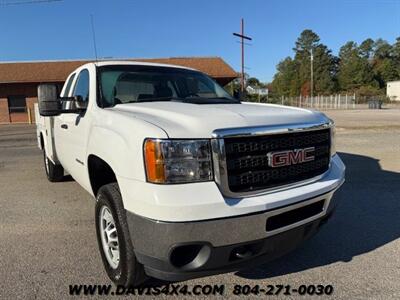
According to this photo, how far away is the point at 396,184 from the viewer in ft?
20.1

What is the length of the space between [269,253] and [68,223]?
2870mm

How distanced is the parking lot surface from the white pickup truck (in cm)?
47

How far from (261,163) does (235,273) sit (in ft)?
3.92

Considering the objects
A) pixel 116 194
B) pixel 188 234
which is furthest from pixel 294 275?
pixel 116 194

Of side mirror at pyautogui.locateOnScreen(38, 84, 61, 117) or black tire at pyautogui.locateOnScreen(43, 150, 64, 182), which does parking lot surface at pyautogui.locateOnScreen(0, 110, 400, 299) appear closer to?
black tire at pyautogui.locateOnScreen(43, 150, 64, 182)

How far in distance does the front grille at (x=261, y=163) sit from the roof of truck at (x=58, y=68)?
2692 cm

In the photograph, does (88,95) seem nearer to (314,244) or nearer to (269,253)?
(269,253)

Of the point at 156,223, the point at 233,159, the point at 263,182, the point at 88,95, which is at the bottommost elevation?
the point at 156,223

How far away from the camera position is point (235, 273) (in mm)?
3207

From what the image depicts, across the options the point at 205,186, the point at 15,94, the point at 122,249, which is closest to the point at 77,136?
the point at 122,249

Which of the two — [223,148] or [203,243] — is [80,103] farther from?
[203,243]

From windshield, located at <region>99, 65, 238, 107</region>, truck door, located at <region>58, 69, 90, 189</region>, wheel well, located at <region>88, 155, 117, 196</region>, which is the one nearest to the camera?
wheel well, located at <region>88, 155, 117, 196</region>

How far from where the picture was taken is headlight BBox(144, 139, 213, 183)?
2.34 metres

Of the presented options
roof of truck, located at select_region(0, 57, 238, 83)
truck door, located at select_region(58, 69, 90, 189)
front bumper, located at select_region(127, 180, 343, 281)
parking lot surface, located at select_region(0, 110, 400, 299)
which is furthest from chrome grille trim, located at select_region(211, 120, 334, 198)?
roof of truck, located at select_region(0, 57, 238, 83)
